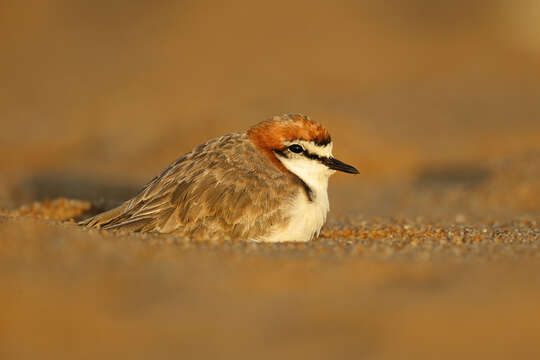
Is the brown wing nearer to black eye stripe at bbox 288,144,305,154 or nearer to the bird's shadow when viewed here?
black eye stripe at bbox 288,144,305,154

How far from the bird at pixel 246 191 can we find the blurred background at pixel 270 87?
7.86ft

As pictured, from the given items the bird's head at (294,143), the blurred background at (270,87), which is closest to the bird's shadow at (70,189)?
the blurred background at (270,87)

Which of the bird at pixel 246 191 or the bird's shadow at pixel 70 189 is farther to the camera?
the bird's shadow at pixel 70 189

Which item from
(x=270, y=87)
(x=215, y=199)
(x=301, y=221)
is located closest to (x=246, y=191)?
(x=215, y=199)

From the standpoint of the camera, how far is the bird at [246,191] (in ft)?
15.0

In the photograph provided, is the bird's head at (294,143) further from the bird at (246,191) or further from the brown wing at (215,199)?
the brown wing at (215,199)

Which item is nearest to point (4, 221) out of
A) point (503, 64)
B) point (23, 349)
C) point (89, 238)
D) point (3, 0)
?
point (89, 238)

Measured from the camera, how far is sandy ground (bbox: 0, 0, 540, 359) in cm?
309

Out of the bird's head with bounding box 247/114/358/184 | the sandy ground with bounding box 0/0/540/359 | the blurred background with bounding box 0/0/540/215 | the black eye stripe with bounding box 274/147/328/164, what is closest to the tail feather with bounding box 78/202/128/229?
the sandy ground with bounding box 0/0/540/359

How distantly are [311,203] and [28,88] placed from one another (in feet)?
49.9

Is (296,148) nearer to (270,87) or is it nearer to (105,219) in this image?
(105,219)

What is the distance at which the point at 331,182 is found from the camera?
34.5 ft

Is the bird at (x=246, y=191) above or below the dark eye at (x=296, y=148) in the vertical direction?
below

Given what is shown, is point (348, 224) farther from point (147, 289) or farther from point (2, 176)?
point (2, 176)
